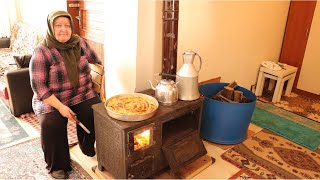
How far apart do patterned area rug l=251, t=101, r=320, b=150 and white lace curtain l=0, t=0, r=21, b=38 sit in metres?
3.71

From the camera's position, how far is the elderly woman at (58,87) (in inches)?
64.4

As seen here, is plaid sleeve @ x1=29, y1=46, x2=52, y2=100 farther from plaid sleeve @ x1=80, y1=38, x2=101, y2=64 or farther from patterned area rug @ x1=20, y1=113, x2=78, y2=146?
patterned area rug @ x1=20, y1=113, x2=78, y2=146

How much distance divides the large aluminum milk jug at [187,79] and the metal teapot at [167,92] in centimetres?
7

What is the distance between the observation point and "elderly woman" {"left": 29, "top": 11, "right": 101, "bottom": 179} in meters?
1.63

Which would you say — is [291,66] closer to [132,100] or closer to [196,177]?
[196,177]

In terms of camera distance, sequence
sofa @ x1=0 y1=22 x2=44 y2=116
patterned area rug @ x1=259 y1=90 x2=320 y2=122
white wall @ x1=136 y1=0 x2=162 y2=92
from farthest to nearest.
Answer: patterned area rug @ x1=259 y1=90 x2=320 y2=122
sofa @ x1=0 y1=22 x2=44 y2=116
white wall @ x1=136 y1=0 x2=162 y2=92

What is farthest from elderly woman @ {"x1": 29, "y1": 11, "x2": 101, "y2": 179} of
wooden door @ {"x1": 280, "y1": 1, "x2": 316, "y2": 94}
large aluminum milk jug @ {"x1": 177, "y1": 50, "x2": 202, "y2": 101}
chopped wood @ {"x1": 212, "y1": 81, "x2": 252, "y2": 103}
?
wooden door @ {"x1": 280, "y1": 1, "x2": 316, "y2": 94}

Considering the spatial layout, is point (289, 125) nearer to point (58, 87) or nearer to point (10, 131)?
point (58, 87)

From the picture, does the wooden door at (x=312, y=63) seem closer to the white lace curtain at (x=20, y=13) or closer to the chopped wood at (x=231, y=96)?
the chopped wood at (x=231, y=96)

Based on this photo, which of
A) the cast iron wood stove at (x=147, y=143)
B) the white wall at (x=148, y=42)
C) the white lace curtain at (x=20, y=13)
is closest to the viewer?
the cast iron wood stove at (x=147, y=143)

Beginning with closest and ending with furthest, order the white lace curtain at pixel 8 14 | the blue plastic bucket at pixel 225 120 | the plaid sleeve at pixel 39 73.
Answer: the plaid sleeve at pixel 39 73 → the blue plastic bucket at pixel 225 120 → the white lace curtain at pixel 8 14

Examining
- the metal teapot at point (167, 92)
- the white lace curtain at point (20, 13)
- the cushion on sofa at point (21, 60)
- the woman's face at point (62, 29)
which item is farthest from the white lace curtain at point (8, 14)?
the metal teapot at point (167, 92)

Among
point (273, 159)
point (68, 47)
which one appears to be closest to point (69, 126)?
point (68, 47)

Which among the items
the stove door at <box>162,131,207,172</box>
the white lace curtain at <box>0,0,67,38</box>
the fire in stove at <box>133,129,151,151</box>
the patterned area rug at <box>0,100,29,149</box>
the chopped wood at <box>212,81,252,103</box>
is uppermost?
the white lace curtain at <box>0,0,67,38</box>
